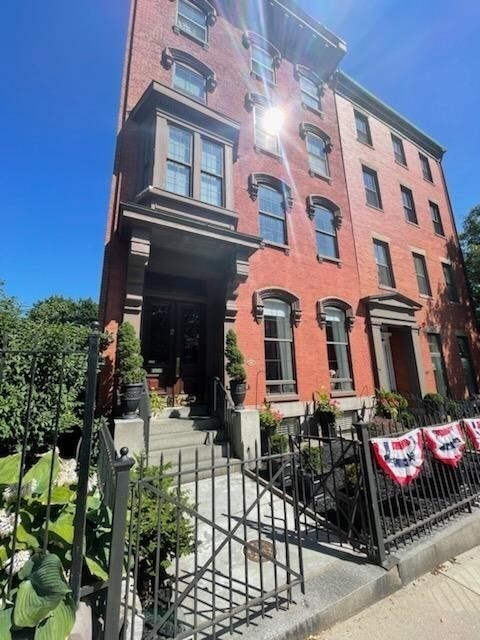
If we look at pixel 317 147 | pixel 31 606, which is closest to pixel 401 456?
pixel 31 606

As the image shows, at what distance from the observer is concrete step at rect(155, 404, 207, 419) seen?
8247mm

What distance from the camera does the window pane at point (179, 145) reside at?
369 inches

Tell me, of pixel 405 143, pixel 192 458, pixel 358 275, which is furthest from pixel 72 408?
pixel 405 143

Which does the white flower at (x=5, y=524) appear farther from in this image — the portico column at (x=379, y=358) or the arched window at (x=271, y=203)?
the portico column at (x=379, y=358)

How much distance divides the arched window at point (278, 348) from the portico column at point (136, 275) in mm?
4215

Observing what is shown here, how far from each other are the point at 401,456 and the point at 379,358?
896 centimetres

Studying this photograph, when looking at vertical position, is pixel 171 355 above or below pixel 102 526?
above

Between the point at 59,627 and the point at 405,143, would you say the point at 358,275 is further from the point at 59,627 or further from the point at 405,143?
the point at 59,627

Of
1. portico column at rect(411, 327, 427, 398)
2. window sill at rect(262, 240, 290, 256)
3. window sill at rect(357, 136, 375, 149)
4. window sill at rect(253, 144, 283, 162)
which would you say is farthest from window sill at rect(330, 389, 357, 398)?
window sill at rect(357, 136, 375, 149)

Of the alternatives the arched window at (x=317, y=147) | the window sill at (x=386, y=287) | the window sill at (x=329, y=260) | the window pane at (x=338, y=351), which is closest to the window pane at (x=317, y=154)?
the arched window at (x=317, y=147)

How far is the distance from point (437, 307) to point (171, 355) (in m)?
13.7

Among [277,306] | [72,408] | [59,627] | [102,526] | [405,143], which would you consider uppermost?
[405,143]

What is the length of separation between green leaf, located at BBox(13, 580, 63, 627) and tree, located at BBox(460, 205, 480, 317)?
2165 cm

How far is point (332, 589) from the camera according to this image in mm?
3244
